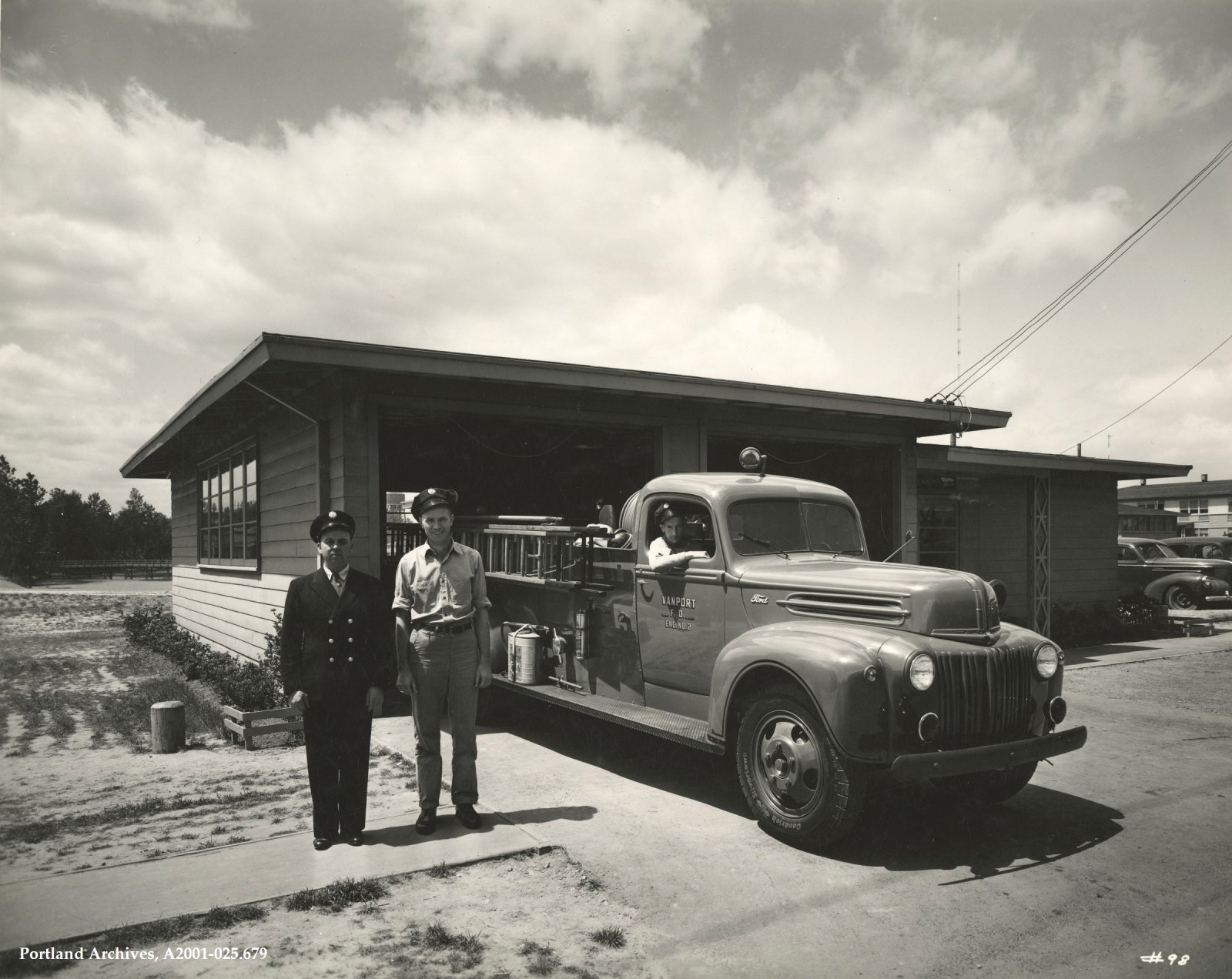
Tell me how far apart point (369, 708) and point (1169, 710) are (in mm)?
7973

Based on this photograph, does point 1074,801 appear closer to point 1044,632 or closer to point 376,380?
point 376,380

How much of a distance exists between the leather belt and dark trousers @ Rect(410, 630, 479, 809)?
0.05ft

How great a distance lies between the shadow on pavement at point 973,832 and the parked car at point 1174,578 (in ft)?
55.7

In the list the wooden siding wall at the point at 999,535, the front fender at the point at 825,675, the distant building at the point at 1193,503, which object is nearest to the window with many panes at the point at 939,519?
the wooden siding wall at the point at 999,535

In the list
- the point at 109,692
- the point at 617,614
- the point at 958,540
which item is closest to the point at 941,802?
the point at 617,614

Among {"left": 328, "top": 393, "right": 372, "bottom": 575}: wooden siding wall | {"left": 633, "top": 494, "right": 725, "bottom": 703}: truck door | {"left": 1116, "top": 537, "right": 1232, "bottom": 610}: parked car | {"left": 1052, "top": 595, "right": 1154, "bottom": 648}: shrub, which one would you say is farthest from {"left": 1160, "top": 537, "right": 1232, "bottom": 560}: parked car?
{"left": 328, "top": 393, "right": 372, "bottom": 575}: wooden siding wall

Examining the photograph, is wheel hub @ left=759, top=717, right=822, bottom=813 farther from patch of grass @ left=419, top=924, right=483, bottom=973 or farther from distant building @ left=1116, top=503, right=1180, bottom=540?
distant building @ left=1116, top=503, right=1180, bottom=540

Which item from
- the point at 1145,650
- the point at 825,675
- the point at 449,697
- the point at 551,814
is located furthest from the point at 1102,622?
the point at 449,697

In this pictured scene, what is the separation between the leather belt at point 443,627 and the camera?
199 inches

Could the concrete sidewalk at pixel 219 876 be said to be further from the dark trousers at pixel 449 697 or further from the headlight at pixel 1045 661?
the headlight at pixel 1045 661

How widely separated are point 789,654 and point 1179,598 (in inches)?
813

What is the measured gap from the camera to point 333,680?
180 inches

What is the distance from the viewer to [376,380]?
870 cm

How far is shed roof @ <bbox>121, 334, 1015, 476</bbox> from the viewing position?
791cm
